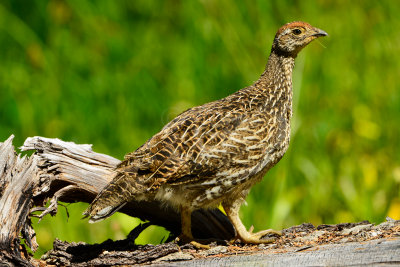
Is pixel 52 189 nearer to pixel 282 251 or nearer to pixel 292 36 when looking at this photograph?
pixel 282 251

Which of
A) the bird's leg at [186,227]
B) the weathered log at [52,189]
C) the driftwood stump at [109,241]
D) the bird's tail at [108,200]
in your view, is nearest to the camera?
the driftwood stump at [109,241]

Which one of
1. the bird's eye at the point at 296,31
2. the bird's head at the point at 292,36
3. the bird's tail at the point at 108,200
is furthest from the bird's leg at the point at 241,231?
the bird's eye at the point at 296,31

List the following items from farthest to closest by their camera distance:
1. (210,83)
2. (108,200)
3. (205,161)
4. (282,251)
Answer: (210,83), (205,161), (108,200), (282,251)

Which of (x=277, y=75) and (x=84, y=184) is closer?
(x=84, y=184)

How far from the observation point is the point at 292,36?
5.21 m

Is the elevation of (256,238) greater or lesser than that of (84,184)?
lesser

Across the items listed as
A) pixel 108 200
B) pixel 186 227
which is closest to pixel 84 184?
pixel 108 200

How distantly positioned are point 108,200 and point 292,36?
6.69 ft

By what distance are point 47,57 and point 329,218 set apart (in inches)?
159

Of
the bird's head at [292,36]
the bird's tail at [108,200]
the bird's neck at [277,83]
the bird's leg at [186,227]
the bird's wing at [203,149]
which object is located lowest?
the bird's leg at [186,227]

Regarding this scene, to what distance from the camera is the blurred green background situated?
591 centimetres

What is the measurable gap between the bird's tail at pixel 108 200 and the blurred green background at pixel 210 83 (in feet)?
4.40

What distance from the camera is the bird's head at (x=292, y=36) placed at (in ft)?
17.0

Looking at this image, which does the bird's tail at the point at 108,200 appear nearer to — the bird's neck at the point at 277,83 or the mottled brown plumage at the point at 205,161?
the mottled brown plumage at the point at 205,161
